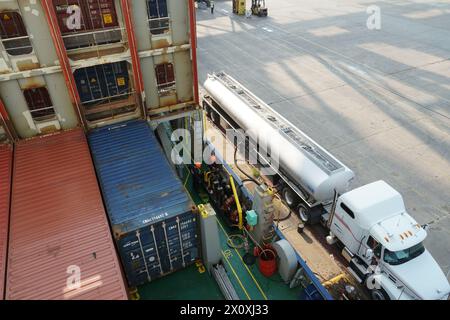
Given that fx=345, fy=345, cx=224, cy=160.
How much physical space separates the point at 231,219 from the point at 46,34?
36.9 feet

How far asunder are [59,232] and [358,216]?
1119cm

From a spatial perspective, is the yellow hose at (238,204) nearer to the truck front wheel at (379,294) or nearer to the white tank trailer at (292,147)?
the white tank trailer at (292,147)

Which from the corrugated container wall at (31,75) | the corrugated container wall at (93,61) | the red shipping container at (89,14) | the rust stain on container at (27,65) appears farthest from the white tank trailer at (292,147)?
the rust stain on container at (27,65)

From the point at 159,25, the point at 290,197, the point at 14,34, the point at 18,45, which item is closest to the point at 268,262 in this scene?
the point at 290,197

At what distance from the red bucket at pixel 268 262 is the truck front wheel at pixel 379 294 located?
4.05 metres

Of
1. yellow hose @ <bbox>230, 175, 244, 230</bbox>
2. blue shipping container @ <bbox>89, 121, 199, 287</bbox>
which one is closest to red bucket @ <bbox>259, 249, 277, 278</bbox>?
yellow hose @ <bbox>230, 175, 244, 230</bbox>

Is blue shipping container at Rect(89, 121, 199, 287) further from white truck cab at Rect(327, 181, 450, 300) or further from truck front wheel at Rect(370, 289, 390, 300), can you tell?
truck front wheel at Rect(370, 289, 390, 300)

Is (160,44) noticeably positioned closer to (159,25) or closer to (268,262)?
(159,25)

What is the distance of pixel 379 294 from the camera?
1373 centimetres

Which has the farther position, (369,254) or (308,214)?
(308,214)

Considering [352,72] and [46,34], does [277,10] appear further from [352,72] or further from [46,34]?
[46,34]

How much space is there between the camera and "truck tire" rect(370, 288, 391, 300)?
13.5 metres

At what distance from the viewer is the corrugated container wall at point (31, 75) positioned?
44.4 feet

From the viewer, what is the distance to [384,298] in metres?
13.5
